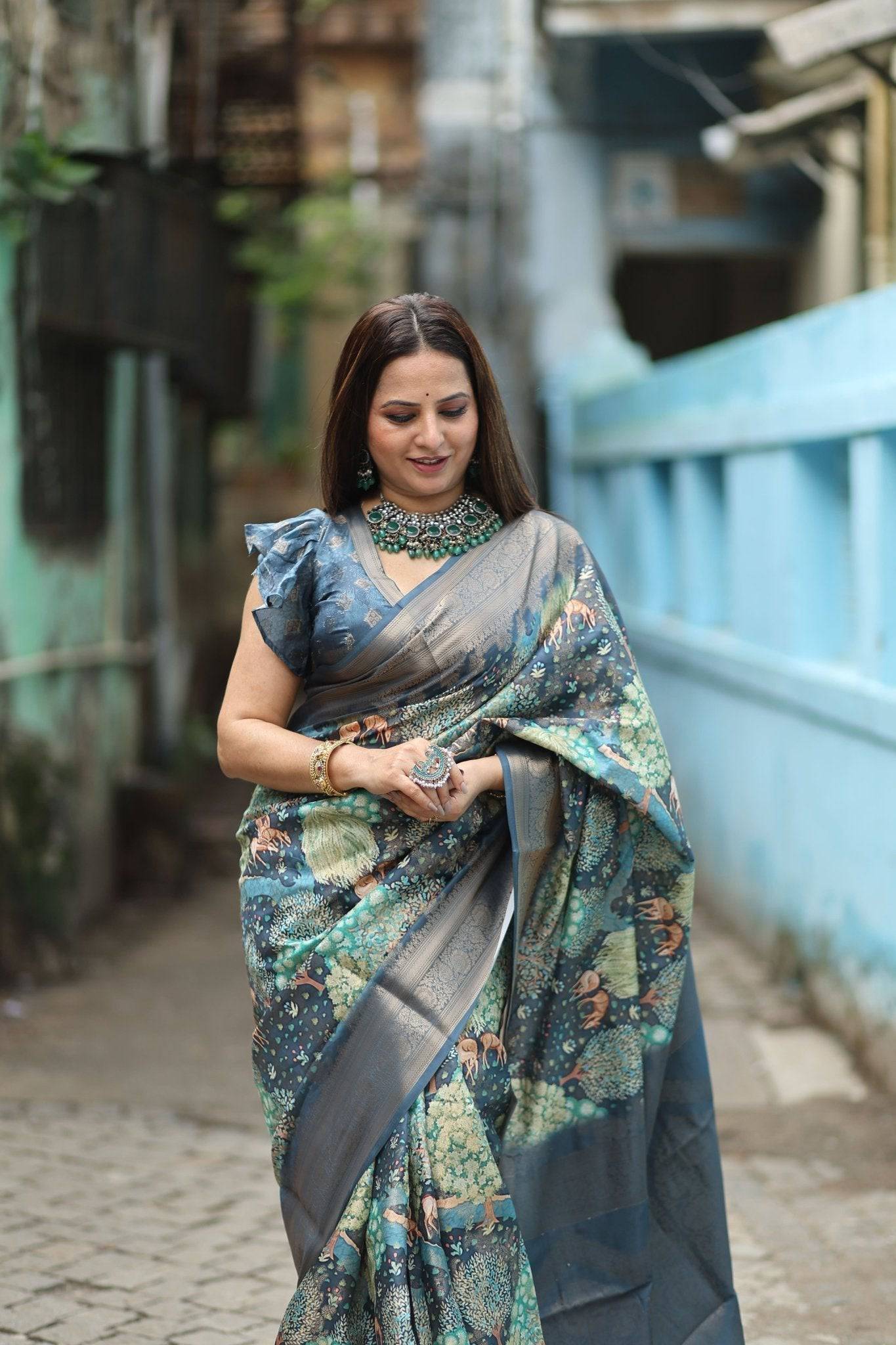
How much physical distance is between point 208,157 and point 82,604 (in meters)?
2.90

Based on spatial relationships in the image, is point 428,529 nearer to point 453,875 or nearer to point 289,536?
point 289,536

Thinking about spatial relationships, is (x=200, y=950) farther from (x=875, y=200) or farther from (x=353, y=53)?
(x=353, y=53)

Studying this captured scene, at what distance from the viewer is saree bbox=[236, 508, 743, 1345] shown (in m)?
2.74

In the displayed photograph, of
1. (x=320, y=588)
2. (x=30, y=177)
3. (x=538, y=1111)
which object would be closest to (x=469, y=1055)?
(x=538, y=1111)

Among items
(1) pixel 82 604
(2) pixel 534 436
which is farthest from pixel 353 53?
(1) pixel 82 604

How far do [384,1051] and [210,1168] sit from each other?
221cm

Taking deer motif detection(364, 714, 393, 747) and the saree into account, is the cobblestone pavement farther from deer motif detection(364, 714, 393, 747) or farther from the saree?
deer motif detection(364, 714, 393, 747)

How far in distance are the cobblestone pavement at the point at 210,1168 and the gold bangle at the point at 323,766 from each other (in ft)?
4.66

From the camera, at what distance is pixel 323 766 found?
9.18 ft

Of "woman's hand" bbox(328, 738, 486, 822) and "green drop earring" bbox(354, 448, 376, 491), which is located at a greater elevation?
"green drop earring" bbox(354, 448, 376, 491)

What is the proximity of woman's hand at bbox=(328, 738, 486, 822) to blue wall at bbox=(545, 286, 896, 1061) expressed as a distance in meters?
2.70

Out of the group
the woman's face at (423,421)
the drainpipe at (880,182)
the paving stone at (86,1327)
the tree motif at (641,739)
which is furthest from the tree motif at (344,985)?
the drainpipe at (880,182)

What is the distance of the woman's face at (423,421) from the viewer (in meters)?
2.82

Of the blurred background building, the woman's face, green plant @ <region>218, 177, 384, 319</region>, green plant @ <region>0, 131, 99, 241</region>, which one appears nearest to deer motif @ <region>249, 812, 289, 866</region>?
the woman's face
